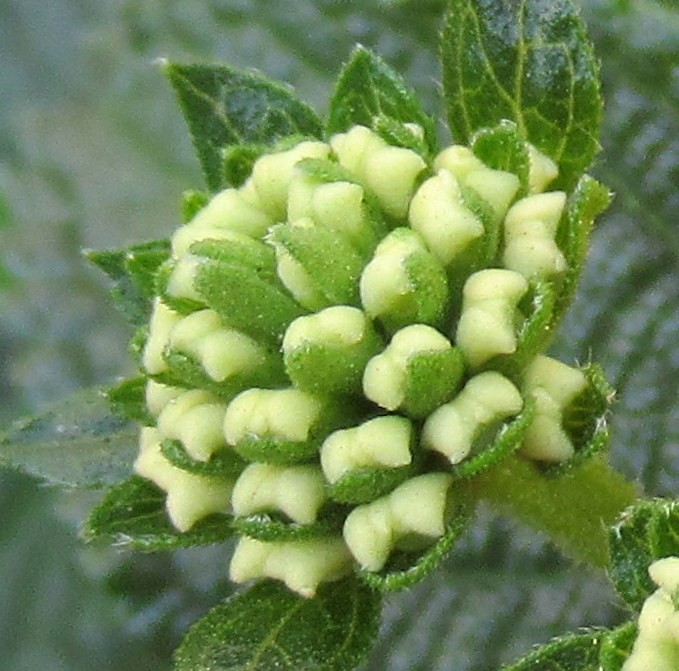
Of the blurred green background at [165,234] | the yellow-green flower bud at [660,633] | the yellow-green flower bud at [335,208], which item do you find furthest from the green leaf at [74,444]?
the blurred green background at [165,234]

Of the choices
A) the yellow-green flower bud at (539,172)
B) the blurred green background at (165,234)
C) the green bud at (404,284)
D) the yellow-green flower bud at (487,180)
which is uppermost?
the yellow-green flower bud at (539,172)

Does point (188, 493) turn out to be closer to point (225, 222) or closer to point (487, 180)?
point (225, 222)

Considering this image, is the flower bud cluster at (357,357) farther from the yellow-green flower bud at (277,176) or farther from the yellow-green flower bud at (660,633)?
the yellow-green flower bud at (660,633)

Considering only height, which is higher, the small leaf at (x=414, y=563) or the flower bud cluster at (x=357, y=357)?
the flower bud cluster at (x=357, y=357)

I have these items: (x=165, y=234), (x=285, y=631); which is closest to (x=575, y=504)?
(x=285, y=631)

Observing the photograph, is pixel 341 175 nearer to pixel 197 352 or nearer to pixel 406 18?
pixel 197 352

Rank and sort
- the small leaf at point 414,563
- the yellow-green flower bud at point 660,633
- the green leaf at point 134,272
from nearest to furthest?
1. the yellow-green flower bud at point 660,633
2. the small leaf at point 414,563
3. the green leaf at point 134,272

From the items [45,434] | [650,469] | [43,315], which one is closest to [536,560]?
[650,469]

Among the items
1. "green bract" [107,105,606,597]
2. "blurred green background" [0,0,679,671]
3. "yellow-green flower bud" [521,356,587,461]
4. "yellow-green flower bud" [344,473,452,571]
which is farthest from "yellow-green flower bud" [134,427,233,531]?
"blurred green background" [0,0,679,671]
